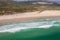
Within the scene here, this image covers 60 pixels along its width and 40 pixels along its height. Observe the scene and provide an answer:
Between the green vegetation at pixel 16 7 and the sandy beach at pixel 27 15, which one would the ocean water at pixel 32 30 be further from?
the green vegetation at pixel 16 7

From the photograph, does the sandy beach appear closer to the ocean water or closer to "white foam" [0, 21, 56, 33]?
the ocean water

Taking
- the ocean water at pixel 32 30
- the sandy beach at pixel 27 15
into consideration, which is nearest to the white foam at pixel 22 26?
the ocean water at pixel 32 30

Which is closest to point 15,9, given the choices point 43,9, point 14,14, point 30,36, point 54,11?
point 14,14

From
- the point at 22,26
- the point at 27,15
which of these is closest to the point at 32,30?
the point at 22,26

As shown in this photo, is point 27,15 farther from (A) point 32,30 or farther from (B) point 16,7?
(A) point 32,30

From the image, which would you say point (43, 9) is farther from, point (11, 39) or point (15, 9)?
point (11, 39)

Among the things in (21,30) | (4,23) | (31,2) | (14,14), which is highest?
(31,2)

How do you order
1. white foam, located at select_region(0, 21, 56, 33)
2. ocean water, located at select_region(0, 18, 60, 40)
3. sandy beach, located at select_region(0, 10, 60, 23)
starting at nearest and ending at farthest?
ocean water, located at select_region(0, 18, 60, 40) < white foam, located at select_region(0, 21, 56, 33) < sandy beach, located at select_region(0, 10, 60, 23)

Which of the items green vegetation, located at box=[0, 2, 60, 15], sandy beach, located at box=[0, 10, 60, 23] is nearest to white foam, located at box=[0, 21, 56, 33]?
sandy beach, located at box=[0, 10, 60, 23]
